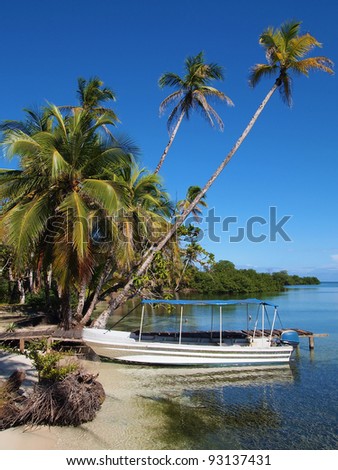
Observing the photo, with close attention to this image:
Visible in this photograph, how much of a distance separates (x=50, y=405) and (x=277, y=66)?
16139 millimetres

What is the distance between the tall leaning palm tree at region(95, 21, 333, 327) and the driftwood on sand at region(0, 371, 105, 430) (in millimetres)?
7975

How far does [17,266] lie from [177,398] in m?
6.22

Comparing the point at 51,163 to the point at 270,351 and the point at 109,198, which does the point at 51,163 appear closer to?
the point at 109,198

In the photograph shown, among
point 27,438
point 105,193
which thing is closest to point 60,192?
point 105,193

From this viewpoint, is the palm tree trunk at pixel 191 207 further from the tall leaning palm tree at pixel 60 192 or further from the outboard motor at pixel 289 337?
the outboard motor at pixel 289 337

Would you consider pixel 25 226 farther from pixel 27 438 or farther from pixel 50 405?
pixel 27 438

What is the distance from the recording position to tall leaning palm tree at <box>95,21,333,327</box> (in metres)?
16.3

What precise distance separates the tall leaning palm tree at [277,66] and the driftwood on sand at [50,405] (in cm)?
797

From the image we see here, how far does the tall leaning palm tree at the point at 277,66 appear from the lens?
16.3m

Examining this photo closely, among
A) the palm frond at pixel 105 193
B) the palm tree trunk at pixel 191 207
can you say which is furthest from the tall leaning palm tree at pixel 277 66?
the palm frond at pixel 105 193

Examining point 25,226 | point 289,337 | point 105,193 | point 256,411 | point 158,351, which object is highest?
point 105,193

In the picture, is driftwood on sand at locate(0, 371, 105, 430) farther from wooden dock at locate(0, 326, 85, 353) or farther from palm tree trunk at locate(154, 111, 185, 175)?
palm tree trunk at locate(154, 111, 185, 175)

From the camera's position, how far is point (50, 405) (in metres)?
8.19
